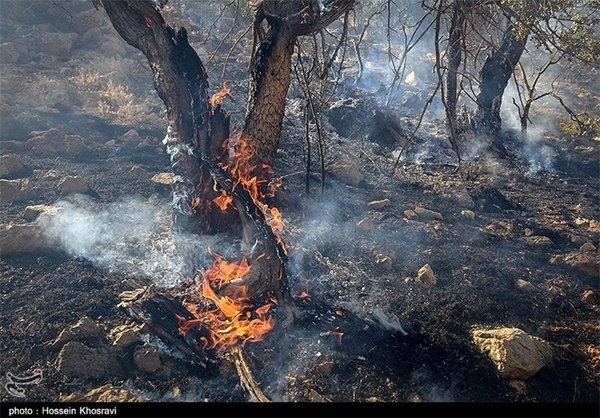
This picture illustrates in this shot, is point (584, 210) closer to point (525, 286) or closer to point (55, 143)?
point (525, 286)

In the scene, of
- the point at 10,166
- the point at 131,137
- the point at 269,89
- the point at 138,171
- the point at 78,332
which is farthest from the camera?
the point at 131,137

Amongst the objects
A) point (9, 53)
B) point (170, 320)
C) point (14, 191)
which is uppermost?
point (9, 53)

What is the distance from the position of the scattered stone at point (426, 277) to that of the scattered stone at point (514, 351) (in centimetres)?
80

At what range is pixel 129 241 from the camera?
14.6 ft

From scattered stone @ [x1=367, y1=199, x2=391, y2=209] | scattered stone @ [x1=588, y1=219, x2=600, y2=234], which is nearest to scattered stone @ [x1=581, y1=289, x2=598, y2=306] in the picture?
scattered stone @ [x1=588, y1=219, x2=600, y2=234]

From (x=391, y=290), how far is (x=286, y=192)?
2.12 m

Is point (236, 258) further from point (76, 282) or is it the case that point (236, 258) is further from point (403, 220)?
point (403, 220)

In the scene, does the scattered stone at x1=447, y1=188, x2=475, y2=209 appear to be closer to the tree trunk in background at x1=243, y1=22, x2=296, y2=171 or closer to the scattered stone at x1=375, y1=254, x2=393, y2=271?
the scattered stone at x1=375, y1=254, x2=393, y2=271

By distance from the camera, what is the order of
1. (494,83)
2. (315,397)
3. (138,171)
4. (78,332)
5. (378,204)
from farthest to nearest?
(494,83) < (138,171) < (378,204) < (78,332) < (315,397)

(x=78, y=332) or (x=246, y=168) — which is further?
(x=246, y=168)

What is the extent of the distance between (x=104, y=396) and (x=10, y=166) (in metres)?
4.50

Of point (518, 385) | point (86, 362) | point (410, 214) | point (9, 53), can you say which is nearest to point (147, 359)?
point (86, 362)

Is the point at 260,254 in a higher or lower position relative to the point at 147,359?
higher

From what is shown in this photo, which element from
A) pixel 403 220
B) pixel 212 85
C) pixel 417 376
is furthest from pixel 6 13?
pixel 417 376
